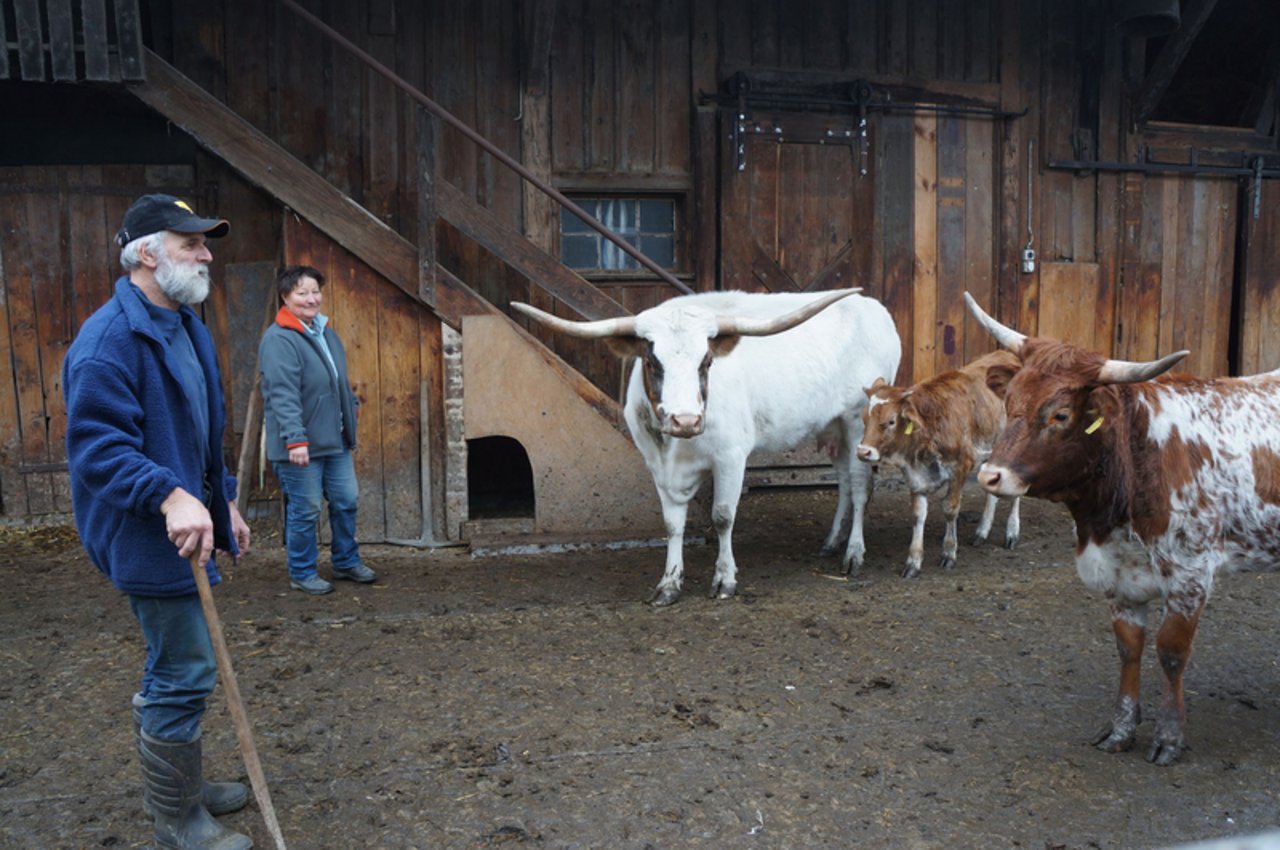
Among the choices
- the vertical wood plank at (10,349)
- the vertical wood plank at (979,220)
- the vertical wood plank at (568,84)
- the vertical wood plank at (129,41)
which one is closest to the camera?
the vertical wood plank at (129,41)

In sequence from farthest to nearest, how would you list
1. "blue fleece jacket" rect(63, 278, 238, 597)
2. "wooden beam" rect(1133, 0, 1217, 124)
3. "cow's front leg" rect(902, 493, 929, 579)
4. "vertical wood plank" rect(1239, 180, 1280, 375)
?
"vertical wood plank" rect(1239, 180, 1280, 375) → "wooden beam" rect(1133, 0, 1217, 124) → "cow's front leg" rect(902, 493, 929, 579) → "blue fleece jacket" rect(63, 278, 238, 597)

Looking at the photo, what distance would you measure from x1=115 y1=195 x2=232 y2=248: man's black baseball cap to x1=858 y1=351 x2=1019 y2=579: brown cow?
4.28m

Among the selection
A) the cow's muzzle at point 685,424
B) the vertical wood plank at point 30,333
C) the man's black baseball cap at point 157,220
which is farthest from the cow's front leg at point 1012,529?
the vertical wood plank at point 30,333

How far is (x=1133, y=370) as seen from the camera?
138 inches

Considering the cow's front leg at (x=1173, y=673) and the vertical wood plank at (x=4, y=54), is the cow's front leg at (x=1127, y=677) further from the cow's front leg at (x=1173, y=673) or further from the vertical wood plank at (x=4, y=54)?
the vertical wood plank at (x=4, y=54)

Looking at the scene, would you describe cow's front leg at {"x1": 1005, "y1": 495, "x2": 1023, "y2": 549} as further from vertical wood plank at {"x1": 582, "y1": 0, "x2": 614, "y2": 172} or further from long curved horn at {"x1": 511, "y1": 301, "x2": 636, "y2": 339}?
vertical wood plank at {"x1": 582, "y1": 0, "x2": 614, "y2": 172}

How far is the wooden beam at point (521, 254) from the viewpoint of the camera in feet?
22.9

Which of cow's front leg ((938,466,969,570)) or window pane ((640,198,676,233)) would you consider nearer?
cow's front leg ((938,466,969,570))

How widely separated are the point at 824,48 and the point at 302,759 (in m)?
7.32

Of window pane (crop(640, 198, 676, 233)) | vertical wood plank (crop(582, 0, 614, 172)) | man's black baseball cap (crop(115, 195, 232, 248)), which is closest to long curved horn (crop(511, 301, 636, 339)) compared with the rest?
man's black baseball cap (crop(115, 195, 232, 248))

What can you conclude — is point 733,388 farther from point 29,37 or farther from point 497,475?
point 29,37

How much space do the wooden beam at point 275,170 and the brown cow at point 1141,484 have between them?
14.6ft

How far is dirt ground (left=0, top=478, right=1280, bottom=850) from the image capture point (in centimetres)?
336

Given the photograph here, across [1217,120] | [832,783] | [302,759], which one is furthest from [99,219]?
[1217,120]
